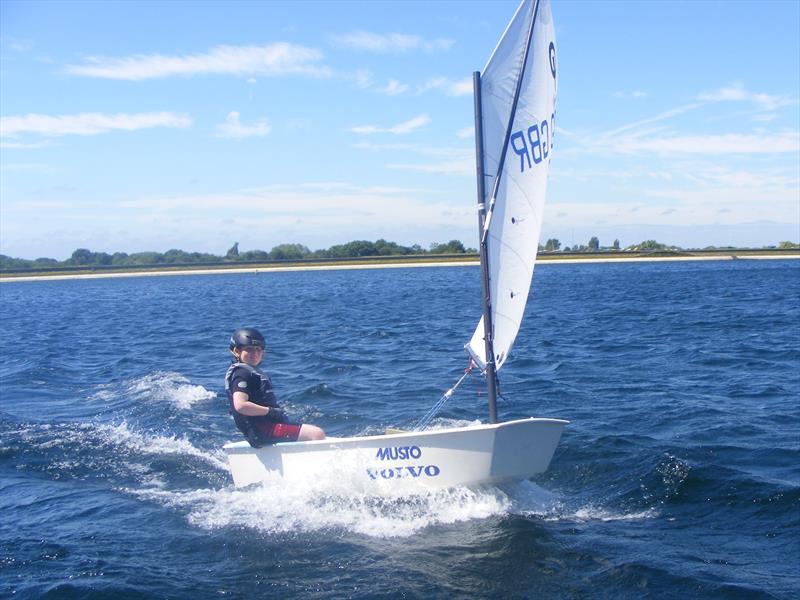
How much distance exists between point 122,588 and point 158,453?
180 inches

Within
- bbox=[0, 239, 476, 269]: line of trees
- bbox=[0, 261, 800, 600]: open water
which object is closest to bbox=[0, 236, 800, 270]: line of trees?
A: bbox=[0, 239, 476, 269]: line of trees

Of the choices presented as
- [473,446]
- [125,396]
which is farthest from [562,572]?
[125,396]

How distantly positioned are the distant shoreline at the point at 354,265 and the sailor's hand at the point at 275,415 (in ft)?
286

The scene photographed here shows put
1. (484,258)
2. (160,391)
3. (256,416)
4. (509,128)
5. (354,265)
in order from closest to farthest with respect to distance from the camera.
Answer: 1. (509,128)
2. (484,258)
3. (256,416)
4. (160,391)
5. (354,265)

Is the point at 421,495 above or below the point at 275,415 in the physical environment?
below

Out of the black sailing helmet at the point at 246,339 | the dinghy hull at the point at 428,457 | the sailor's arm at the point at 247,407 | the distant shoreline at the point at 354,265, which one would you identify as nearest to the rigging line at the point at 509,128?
the dinghy hull at the point at 428,457

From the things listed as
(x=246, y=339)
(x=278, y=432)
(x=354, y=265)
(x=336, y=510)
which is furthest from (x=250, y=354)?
(x=354, y=265)

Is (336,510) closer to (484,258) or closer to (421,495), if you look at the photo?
(421,495)

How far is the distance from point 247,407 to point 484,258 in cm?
305

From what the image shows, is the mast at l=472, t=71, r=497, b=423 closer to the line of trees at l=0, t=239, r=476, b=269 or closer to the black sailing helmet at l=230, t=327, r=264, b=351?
the black sailing helmet at l=230, t=327, r=264, b=351

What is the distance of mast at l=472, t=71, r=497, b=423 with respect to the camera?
7641mm

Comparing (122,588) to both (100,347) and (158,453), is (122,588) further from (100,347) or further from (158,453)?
(100,347)

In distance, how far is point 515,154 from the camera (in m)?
7.77

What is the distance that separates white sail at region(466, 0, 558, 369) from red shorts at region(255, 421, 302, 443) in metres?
2.22
